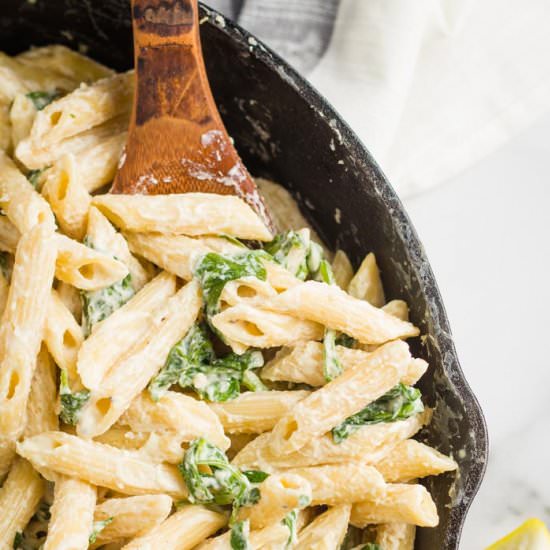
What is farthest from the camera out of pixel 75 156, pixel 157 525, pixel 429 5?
pixel 429 5

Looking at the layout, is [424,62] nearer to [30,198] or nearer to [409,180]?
[409,180]

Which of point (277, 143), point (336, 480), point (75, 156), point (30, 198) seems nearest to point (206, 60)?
point (277, 143)

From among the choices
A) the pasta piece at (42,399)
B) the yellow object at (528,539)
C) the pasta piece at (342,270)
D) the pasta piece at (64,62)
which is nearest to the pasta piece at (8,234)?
the pasta piece at (42,399)

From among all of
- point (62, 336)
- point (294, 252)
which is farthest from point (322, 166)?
point (62, 336)

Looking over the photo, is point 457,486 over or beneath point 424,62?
beneath

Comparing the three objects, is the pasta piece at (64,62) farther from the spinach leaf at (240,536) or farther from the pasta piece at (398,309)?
the spinach leaf at (240,536)
